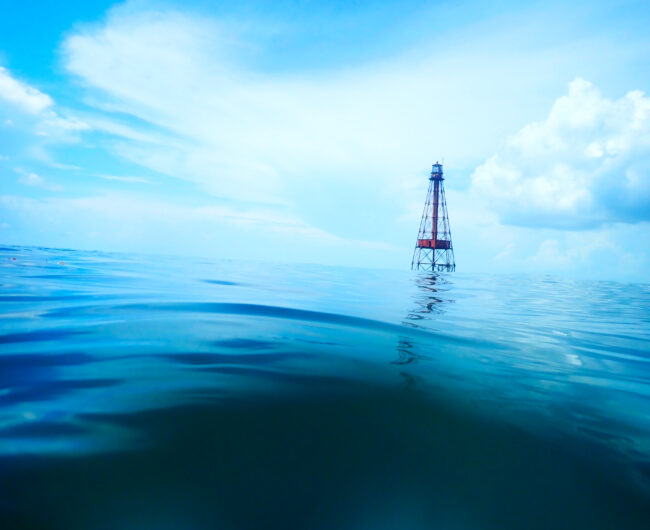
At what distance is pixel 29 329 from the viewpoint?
4.74m

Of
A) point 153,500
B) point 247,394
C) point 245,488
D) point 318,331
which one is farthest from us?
point 318,331

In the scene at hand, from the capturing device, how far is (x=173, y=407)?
8.29 feet

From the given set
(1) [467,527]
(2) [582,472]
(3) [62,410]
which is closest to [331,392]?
(1) [467,527]

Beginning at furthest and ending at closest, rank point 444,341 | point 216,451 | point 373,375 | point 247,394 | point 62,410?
point 444,341, point 373,375, point 247,394, point 62,410, point 216,451

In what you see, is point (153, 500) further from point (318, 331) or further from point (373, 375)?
point (318, 331)

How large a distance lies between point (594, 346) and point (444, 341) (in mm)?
2770

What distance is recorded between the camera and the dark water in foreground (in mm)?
1668

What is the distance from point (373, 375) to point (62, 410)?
→ 265 centimetres

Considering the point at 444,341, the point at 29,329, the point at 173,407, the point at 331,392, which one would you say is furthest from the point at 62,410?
the point at 444,341

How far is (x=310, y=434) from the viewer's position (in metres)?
2.29

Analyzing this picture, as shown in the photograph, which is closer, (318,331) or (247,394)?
(247,394)

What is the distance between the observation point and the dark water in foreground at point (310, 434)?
65.7 inches

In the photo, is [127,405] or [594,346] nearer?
[127,405]

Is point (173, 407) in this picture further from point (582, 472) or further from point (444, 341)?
point (444, 341)
